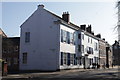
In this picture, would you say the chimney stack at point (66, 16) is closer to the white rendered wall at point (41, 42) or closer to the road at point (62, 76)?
the white rendered wall at point (41, 42)

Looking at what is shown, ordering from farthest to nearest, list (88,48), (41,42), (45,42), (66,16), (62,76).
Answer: (88,48) < (66,16) < (41,42) < (45,42) < (62,76)

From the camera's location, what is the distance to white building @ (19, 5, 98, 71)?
42347 millimetres

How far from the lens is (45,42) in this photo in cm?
4344

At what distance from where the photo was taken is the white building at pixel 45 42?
42.3 meters

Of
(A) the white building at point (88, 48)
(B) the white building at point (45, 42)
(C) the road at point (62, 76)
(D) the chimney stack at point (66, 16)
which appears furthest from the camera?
(A) the white building at point (88, 48)

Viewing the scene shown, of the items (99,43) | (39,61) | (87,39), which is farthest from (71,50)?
(99,43)

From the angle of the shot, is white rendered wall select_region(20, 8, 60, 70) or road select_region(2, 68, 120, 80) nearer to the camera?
road select_region(2, 68, 120, 80)

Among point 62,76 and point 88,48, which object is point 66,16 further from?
point 62,76

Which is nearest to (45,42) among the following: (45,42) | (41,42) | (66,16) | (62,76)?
(45,42)

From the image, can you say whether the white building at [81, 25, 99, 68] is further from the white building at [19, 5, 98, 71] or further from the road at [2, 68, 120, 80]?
the road at [2, 68, 120, 80]

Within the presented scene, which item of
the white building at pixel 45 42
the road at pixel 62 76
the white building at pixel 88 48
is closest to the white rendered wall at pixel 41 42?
the white building at pixel 45 42

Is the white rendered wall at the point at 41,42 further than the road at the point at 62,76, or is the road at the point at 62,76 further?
the white rendered wall at the point at 41,42

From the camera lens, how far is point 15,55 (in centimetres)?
5375

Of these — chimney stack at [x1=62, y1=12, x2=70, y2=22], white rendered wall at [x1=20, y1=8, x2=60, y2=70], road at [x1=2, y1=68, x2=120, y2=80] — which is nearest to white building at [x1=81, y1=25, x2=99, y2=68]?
chimney stack at [x1=62, y1=12, x2=70, y2=22]
